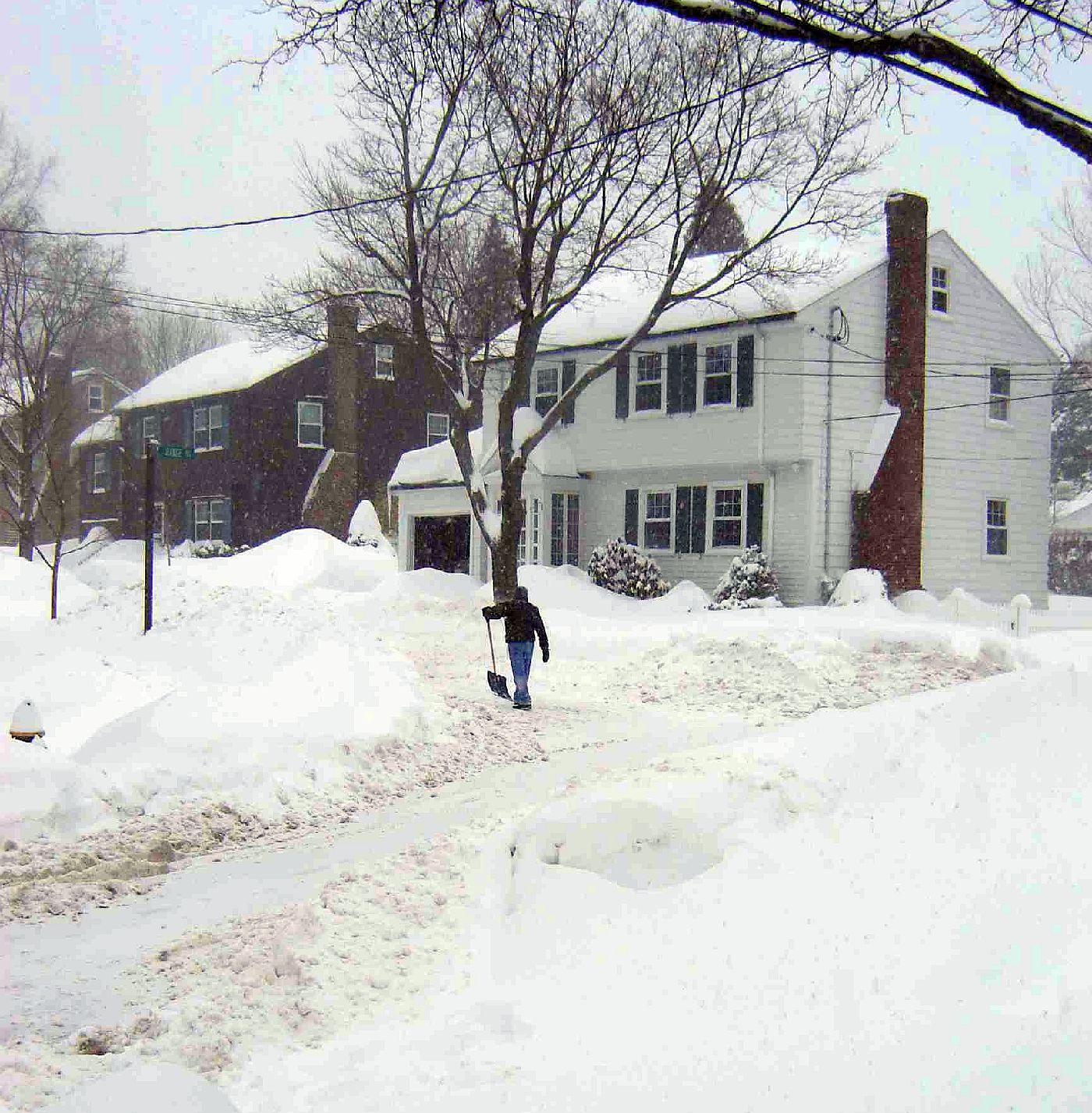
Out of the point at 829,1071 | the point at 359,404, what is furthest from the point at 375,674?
the point at 359,404

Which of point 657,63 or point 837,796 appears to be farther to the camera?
point 657,63

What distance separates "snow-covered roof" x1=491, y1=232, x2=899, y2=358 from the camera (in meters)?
24.7

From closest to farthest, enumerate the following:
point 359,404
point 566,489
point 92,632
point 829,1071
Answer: point 829,1071 < point 92,632 < point 566,489 < point 359,404

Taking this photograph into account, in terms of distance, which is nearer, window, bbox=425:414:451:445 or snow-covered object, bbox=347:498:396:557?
snow-covered object, bbox=347:498:396:557

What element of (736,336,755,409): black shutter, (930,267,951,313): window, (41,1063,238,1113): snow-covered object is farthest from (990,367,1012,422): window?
(41,1063,238,1113): snow-covered object

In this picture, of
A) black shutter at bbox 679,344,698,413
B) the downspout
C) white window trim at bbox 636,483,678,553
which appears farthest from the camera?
white window trim at bbox 636,483,678,553

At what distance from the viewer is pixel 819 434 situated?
80.7 ft

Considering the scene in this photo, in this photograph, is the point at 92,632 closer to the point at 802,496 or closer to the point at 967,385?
the point at 802,496

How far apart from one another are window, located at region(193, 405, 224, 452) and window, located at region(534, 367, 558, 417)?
58.9 ft

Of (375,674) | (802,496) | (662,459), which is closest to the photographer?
(375,674)

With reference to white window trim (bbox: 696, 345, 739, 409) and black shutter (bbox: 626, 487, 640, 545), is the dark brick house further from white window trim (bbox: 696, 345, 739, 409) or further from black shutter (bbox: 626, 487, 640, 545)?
white window trim (bbox: 696, 345, 739, 409)

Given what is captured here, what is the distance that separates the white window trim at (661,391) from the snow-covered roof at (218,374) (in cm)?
1625

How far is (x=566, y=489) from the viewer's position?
28.5m

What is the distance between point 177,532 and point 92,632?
99.0 ft
